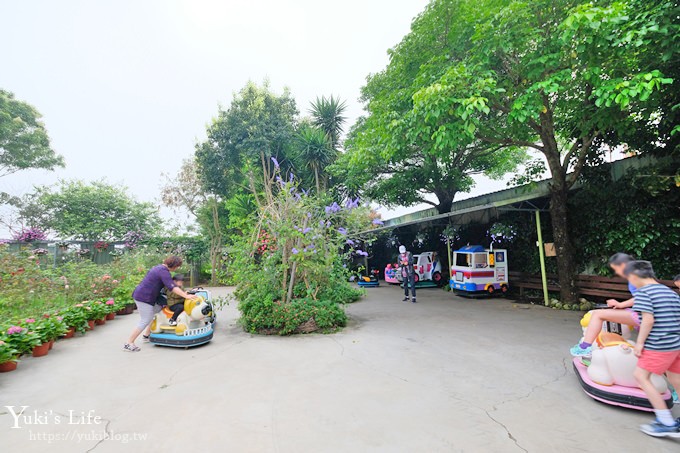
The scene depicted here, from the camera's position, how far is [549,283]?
28.3ft

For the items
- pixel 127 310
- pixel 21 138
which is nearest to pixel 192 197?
pixel 21 138

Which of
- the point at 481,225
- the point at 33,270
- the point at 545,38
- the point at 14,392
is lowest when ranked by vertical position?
the point at 14,392

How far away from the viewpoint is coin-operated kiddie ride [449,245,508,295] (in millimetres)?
9492

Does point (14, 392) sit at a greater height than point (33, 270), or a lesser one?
lesser

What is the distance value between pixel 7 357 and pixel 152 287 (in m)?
1.66

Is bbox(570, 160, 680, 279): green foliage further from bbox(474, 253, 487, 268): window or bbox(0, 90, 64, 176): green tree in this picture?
bbox(0, 90, 64, 176): green tree

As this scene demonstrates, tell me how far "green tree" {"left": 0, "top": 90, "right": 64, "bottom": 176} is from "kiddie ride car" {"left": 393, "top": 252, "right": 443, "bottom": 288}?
20566mm

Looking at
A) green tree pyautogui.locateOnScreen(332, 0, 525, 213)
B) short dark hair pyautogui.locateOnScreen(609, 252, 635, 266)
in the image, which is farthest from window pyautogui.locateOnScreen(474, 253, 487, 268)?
short dark hair pyautogui.locateOnScreen(609, 252, 635, 266)

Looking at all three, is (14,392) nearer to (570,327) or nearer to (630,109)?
(570,327)

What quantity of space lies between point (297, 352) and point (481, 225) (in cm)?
878

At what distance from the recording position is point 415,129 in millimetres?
6141

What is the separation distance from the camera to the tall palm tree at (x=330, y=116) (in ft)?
50.0

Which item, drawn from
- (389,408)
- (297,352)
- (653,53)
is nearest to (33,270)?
(297,352)

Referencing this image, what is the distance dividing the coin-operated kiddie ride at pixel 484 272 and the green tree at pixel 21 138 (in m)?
22.2
